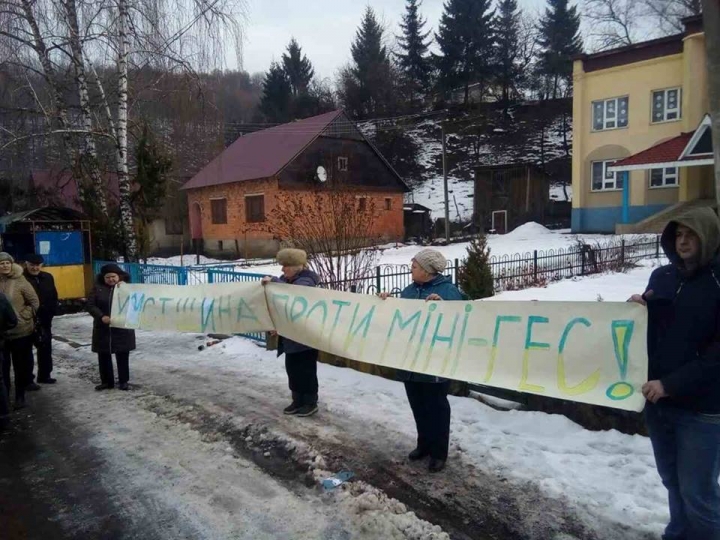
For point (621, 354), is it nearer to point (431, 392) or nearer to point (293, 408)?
point (431, 392)

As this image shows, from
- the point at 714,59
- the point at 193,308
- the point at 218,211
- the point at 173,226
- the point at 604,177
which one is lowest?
the point at 193,308

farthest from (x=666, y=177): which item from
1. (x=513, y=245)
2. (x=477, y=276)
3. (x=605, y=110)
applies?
(x=477, y=276)

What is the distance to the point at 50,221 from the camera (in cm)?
1277

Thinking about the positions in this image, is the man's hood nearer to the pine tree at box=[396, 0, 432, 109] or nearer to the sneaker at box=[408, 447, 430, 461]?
the sneaker at box=[408, 447, 430, 461]

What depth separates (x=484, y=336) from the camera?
389cm

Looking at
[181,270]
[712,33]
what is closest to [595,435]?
[712,33]

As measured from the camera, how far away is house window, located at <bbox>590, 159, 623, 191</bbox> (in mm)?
28562

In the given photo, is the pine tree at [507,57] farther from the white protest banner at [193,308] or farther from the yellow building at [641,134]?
the white protest banner at [193,308]

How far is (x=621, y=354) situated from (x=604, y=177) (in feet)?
95.1

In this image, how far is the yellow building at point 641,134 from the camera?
80.5ft

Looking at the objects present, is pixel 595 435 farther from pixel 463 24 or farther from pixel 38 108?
pixel 463 24

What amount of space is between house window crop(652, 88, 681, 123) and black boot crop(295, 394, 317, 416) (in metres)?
27.8

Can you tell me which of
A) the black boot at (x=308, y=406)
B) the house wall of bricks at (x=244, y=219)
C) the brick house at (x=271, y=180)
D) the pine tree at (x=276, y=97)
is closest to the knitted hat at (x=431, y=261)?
the black boot at (x=308, y=406)

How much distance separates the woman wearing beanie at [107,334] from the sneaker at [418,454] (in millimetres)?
3756
